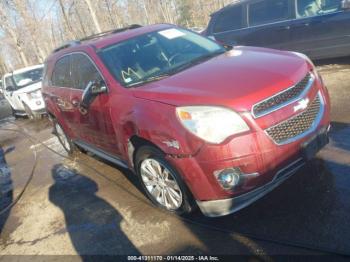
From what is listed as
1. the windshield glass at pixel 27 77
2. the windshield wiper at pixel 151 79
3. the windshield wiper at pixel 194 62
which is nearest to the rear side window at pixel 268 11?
the windshield wiper at pixel 194 62

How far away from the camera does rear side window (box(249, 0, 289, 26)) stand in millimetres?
8500

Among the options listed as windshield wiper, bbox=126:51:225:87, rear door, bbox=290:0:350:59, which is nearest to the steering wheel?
windshield wiper, bbox=126:51:225:87

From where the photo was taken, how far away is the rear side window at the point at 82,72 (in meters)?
4.89

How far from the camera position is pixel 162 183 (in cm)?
413

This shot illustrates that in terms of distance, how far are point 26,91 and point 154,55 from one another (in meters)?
8.69

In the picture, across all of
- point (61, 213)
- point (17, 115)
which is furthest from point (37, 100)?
point (61, 213)

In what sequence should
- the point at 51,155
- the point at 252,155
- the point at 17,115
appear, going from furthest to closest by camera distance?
the point at 17,115 < the point at 51,155 < the point at 252,155

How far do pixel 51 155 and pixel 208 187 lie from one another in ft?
17.2

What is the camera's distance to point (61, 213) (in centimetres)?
511

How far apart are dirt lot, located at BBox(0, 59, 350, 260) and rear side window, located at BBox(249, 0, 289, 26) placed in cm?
266

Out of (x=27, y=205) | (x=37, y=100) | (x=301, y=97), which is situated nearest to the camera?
(x=301, y=97)

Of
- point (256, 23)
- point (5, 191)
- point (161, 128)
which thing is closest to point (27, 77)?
point (5, 191)

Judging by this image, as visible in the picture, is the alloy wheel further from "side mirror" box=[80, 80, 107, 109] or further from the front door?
the front door

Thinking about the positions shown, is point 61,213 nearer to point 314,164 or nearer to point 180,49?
point 180,49
